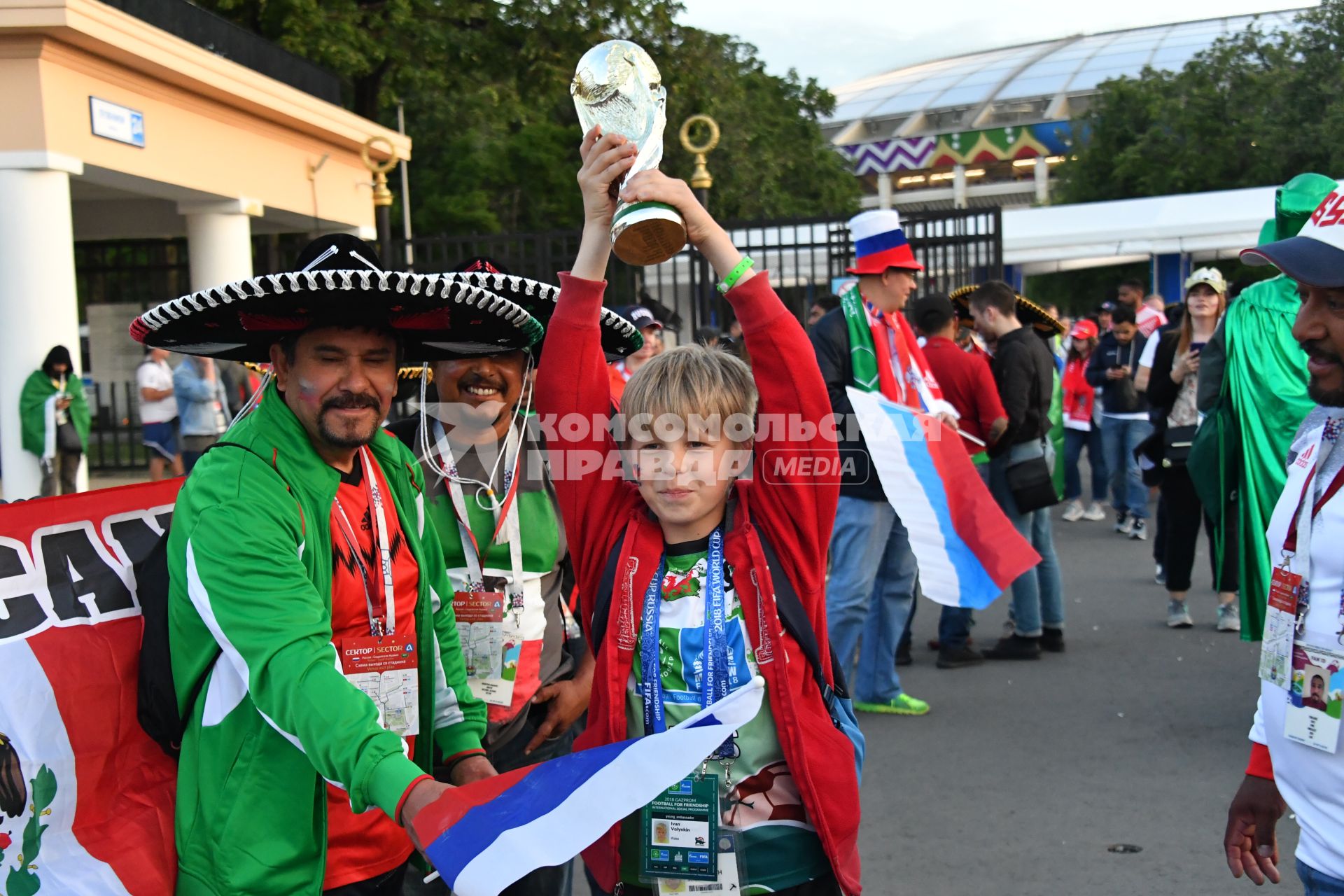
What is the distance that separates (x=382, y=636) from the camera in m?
2.51

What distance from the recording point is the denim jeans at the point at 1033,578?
7398 mm

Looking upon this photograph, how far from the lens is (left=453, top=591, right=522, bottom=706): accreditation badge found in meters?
3.05

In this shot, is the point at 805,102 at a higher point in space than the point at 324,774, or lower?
higher

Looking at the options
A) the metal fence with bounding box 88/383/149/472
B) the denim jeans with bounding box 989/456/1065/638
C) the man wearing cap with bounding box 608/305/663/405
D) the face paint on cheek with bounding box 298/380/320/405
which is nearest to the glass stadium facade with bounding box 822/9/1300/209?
the metal fence with bounding box 88/383/149/472

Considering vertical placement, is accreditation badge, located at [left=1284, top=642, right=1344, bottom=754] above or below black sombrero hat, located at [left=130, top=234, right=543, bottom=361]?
below

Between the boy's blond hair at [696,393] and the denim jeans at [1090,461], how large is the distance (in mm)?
10208

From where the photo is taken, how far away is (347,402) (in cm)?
245

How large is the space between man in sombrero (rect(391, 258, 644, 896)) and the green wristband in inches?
24.9

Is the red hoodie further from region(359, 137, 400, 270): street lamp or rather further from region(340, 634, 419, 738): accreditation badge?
region(359, 137, 400, 270): street lamp

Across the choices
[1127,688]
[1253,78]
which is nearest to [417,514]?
[1127,688]

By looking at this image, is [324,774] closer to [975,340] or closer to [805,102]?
[975,340]

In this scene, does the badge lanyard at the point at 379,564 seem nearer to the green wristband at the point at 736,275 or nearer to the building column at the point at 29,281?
the green wristband at the point at 736,275

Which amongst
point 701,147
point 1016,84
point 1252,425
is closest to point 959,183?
point 1016,84

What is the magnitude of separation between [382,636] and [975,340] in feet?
23.1
